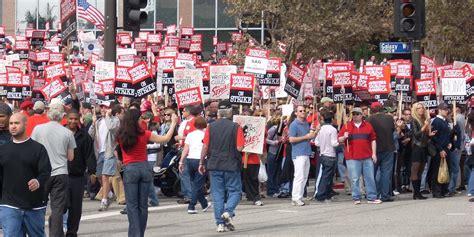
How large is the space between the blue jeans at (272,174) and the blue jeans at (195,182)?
3.28 meters

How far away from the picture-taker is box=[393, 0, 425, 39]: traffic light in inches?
742

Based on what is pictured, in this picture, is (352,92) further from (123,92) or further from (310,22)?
(310,22)

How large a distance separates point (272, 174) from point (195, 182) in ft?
12.9

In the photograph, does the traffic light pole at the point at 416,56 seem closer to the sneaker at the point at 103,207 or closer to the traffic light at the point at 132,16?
the traffic light at the point at 132,16

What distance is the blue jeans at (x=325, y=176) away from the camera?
19188mm

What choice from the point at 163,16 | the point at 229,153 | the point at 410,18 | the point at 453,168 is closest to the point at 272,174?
the point at 453,168

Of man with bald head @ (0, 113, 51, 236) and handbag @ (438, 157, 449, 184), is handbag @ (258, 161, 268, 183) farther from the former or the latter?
man with bald head @ (0, 113, 51, 236)

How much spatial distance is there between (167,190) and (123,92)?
2249mm

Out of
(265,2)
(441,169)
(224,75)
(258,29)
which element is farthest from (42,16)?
(441,169)

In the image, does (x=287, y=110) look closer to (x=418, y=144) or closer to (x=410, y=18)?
(x=418, y=144)

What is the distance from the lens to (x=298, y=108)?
18891 mm

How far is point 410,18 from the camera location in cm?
1889

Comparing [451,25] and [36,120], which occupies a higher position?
[451,25]

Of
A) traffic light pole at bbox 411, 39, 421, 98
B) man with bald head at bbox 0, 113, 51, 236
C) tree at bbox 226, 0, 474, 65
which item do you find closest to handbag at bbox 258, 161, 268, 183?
traffic light pole at bbox 411, 39, 421, 98
